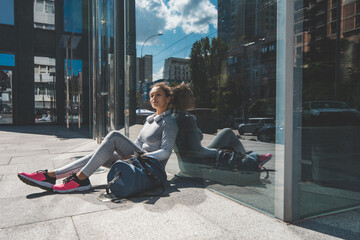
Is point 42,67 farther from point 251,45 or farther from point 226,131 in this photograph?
point 251,45

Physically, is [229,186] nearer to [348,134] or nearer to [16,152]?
[348,134]

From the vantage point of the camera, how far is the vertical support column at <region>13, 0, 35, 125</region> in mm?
15375

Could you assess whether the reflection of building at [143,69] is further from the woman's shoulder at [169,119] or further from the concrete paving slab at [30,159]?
the concrete paving slab at [30,159]

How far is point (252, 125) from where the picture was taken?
2.55 metres

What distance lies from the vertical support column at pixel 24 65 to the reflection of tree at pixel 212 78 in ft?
49.6

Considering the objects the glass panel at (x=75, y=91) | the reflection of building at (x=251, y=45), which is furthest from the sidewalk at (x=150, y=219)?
the glass panel at (x=75, y=91)

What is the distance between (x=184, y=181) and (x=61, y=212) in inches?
63.6

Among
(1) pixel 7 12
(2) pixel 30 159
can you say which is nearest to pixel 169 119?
(2) pixel 30 159

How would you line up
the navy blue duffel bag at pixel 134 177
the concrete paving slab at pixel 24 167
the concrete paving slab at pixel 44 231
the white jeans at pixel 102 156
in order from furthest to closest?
1. the concrete paving slab at pixel 24 167
2. the white jeans at pixel 102 156
3. the navy blue duffel bag at pixel 134 177
4. the concrete paving slab at pixel 44 231

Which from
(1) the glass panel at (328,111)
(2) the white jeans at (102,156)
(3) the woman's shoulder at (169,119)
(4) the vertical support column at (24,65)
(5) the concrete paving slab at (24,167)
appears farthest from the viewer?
(4) the vertical support column at (24,65)

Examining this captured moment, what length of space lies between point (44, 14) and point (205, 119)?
54.8ft

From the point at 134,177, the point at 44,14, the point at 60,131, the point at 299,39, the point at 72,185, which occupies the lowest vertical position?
the point at 60,131

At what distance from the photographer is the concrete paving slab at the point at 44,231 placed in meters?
1.92

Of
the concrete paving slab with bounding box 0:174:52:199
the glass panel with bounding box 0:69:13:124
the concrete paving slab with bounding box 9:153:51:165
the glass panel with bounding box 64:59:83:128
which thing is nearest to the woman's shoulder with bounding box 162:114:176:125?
the concrete paving slab with bounding box 0:174:52:199
